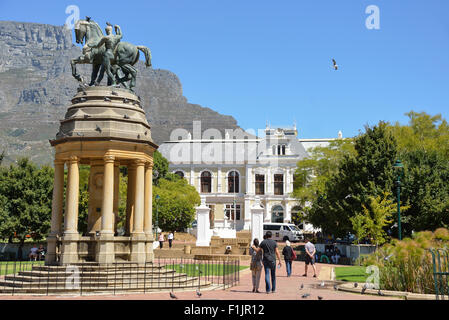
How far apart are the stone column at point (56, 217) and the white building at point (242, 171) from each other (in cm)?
5836

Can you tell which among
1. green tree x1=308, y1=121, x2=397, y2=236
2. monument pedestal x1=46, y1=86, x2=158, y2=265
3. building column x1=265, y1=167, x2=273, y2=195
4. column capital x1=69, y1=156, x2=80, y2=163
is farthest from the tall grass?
building column x1=265, y1=167, x2=273, y2=195

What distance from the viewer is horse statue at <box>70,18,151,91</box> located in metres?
19.9

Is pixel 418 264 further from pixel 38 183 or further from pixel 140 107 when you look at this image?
pixel 38 183

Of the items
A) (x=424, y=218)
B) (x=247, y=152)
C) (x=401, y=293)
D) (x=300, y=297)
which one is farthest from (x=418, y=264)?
(x=247, y=152)

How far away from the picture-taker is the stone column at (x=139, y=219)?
18359 mm

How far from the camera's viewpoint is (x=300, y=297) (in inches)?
585

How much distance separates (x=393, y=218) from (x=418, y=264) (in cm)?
2008

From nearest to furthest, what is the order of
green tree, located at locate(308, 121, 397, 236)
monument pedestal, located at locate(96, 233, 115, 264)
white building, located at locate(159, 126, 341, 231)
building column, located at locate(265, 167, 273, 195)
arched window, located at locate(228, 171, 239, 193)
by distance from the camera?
monument pedestal, located at locate(96, 233, 115, 264) < green tree, located at locate(308, 121, 397, 236) < white building, located at locate(159, 126, 341, 231) < building column, located at locate(265, 167, 273, 195) < arched window, located at locate(228, 171, 239, 193)

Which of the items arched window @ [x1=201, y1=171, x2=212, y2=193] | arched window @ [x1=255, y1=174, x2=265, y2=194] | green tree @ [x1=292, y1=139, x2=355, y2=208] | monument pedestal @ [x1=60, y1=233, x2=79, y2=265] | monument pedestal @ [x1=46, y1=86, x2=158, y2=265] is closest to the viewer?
monument pedestal @ [x1=60, y1=233, x2=79, y2=265]

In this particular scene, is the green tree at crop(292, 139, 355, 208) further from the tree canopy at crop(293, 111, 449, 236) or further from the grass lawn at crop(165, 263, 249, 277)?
the grass lawn at crop(165, 263, 249, 277)

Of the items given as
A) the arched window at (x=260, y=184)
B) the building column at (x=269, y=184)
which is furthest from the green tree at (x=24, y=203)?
the arched window at (x=260, y=184)

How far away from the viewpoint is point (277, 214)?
7869cm

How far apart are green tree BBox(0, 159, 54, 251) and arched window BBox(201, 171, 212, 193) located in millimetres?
42207
